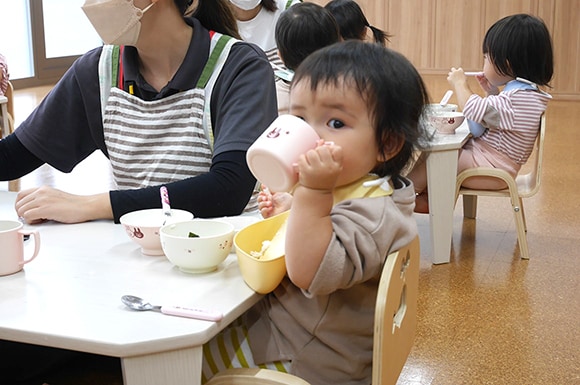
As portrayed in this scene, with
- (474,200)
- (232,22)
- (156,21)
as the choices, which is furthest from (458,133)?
(156,21)

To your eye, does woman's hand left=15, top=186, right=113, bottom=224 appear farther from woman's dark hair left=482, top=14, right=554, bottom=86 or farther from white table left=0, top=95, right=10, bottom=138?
white table left=0, top=95, right=10, bottom=138

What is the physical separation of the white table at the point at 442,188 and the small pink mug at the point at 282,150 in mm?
2083

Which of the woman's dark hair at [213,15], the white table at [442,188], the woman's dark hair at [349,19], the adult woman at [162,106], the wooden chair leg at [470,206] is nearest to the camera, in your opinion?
the adult woman at [162,106]

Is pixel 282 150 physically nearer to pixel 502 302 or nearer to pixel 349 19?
pixel 502 302

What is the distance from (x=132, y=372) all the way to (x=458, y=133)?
8.50 feet

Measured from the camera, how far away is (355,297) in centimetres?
134

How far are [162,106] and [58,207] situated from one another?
359 mm

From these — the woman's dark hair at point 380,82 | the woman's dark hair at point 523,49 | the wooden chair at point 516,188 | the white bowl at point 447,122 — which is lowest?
the wooden chair at point 516,188

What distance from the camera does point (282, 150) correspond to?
Answer: 1177mm

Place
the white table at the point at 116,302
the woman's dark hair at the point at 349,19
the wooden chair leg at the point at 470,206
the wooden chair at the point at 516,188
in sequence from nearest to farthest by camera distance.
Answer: the white table at the point at 116,302, the wooden chair at the point at 516,188, the wooden chair leg at the point at 470,206, the woman's dark hair at the point at 349,19

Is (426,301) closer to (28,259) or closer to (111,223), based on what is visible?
(111,223)

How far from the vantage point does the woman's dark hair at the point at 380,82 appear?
1299mm

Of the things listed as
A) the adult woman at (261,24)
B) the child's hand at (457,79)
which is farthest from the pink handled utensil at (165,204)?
the child's hand at (457,79)

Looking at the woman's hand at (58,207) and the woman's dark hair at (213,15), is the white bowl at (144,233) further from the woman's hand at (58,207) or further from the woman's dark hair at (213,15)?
the woman's dark hair at (213,15)
